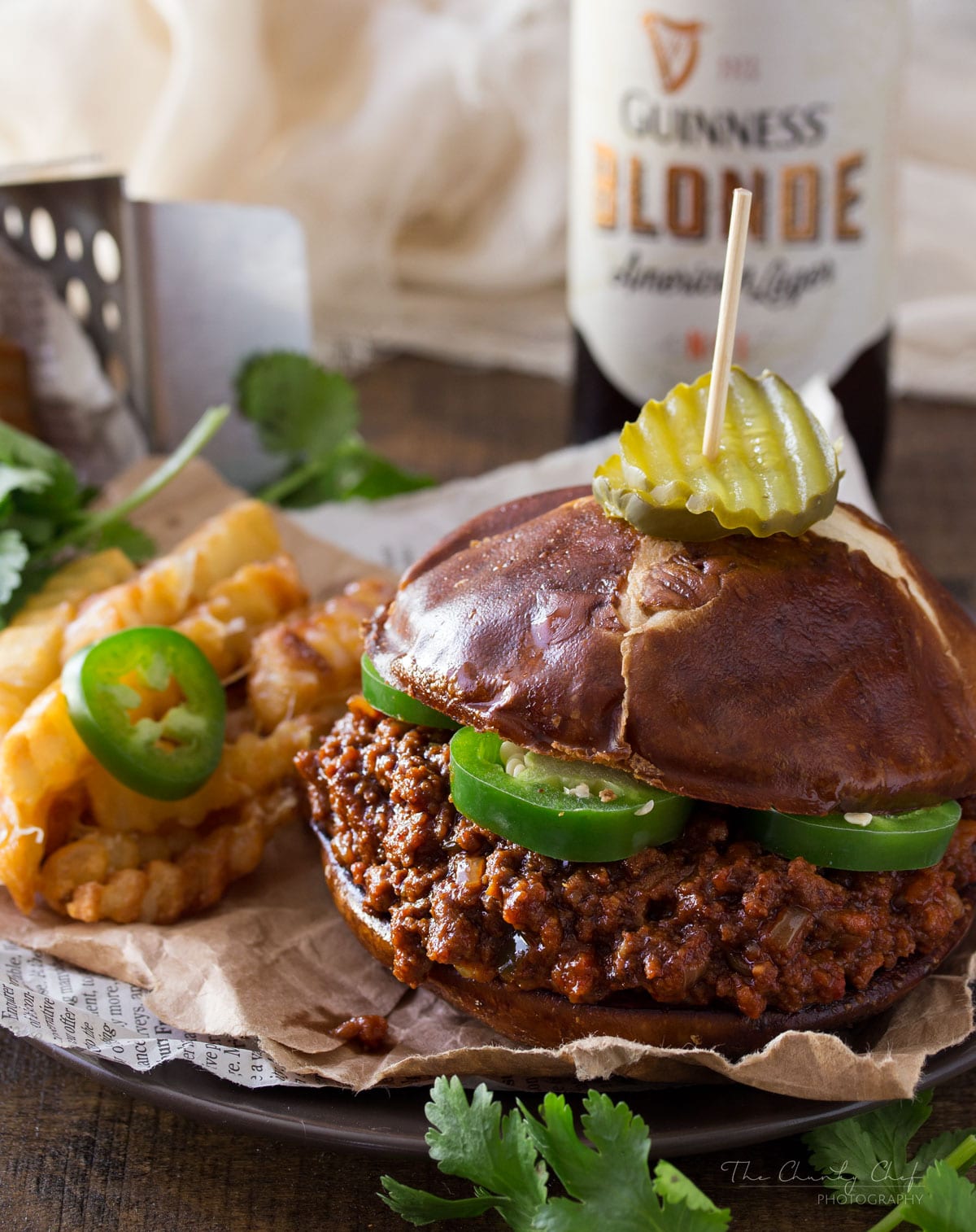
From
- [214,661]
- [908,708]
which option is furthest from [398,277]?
[908,708]

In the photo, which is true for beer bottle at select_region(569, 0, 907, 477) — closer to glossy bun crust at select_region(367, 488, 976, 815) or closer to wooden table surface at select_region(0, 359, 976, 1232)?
glossy bun crust at select_region(367, 488, 976, 815)

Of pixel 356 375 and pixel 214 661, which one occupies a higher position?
pixel 214 661

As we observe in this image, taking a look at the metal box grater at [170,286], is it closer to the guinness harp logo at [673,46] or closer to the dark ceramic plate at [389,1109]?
the guinness harp logo at [673,46]

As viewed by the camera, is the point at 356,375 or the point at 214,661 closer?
the point at 214,661

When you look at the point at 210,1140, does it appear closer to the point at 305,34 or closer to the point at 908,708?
the point at 908,708

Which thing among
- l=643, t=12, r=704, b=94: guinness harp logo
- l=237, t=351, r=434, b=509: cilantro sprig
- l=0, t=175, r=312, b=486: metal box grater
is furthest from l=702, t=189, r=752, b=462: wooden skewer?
l=0, t=175, r=312, b=486: metal box grater

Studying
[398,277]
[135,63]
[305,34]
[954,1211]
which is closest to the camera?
[954,1211]

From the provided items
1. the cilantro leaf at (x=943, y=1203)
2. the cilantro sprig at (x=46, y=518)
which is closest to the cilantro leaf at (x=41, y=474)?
the cilantro sprig at (x=46, y=518)
